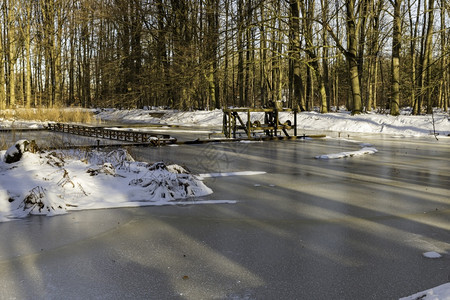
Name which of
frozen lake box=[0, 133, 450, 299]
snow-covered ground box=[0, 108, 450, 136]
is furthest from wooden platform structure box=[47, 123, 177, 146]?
frozen lake box=[0, 133, 450, 299]

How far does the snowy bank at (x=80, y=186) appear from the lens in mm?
5625

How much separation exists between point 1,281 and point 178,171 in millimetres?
4308

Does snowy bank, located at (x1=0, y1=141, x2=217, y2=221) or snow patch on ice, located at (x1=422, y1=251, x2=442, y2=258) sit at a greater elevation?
snowy bank, located at (x1=0, y1=141, x2=217, y2=221)

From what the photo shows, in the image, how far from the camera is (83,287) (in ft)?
10.6

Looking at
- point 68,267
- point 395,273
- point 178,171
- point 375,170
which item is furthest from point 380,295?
point 375,170

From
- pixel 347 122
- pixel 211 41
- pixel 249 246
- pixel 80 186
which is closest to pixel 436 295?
pixel 249 246

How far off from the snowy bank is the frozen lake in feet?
1.16

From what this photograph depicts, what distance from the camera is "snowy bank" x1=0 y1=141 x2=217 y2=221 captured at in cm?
562

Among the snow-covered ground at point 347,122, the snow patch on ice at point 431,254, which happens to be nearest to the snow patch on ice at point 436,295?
the snow patch on ice at point 431,254

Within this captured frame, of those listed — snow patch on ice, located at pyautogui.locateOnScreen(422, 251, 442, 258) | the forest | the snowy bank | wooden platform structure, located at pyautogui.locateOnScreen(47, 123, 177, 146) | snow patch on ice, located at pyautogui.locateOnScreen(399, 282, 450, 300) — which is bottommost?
snow patch on ice, located at pyautogui.locateOnScreen(422, 251, 442, 258)

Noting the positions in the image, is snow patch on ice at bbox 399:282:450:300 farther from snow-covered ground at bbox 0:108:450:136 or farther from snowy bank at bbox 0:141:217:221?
snow-covered ground at bbox 0:108:450:136

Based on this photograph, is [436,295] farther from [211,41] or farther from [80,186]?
[211,41]

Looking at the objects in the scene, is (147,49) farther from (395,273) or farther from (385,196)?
(395,273)

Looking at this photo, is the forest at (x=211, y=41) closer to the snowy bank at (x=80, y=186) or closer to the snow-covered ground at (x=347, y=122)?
the snow-covered ground at (x=347, y=122)
